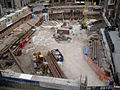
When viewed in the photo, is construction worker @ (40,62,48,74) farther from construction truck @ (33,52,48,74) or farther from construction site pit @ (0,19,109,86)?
construction site pit @ (0,19,109,86)

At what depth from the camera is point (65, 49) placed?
29781 mm

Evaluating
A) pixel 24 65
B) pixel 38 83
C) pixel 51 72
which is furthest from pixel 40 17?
pixel 38 83

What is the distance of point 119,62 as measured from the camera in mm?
22359

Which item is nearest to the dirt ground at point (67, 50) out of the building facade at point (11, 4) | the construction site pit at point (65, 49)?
the construction site pit at point (65, 49)

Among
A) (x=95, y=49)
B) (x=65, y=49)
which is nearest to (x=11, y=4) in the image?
(x=65, y=49)

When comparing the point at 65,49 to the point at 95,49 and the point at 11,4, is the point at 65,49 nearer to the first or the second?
the point at 95,49

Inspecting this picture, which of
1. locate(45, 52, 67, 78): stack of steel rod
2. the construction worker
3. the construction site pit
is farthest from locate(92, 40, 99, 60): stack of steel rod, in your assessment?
the construction worker

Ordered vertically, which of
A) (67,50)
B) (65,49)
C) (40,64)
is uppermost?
(65,49)

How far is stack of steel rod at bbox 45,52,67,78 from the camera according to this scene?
2149 cm

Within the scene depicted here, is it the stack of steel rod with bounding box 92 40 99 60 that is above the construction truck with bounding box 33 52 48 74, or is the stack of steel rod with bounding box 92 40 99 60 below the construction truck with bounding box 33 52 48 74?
above

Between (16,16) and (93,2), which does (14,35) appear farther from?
(93,2)

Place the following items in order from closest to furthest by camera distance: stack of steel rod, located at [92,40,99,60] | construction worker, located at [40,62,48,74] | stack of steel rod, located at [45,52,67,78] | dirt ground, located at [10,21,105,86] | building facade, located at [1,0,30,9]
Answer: stack of steel rod, located at [45,52,67,78]
dirt ground, located at [10,21,105,86]
construction worker, located at [40,62,48,74]
stack of steel rod, located at [92,40,99,60]
building facade, located at [1,0,30,9]

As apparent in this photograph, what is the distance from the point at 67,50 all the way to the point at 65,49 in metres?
0.66

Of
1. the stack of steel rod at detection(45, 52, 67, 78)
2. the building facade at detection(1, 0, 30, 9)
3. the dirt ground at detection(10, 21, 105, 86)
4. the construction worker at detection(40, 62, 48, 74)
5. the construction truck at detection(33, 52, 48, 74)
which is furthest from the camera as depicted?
the building facade at detection(1, 0, 30, 9)
